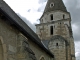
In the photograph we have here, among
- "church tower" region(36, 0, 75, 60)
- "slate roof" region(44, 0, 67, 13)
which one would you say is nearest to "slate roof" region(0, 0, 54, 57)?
"church tower" region(36, 0, 75, 60)

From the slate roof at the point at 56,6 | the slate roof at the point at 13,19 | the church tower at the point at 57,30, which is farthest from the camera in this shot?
the slate roof at the point at 56,6

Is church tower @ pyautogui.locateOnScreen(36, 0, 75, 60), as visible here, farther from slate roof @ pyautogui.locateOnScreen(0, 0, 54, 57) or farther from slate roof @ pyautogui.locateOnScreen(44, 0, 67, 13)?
slate roof @ pyautogui.locateOnScreen(0, 0, 54, 57)

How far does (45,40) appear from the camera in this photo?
28.0m

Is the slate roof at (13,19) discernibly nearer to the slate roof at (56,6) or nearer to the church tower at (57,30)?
the church tower at (57,30)

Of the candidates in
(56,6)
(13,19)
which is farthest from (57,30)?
(13,19)

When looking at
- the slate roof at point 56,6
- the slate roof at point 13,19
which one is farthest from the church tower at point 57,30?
the slate roof at point 13,19

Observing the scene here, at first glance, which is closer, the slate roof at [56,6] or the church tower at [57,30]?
the church tower at [57,30]

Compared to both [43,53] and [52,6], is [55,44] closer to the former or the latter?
[52,6]

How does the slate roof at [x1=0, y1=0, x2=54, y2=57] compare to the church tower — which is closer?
the slate roof at [x1=0, y1=0, x2=54, y2=57]

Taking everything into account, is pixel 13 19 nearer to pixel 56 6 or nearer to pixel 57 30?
pixel 57 30

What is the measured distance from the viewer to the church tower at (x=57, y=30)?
2645cm

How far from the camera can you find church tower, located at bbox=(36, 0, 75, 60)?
26.5 meters

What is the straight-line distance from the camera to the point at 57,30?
2805 cm

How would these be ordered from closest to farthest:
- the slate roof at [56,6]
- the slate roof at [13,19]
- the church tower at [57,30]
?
the slate roof at [13,19] < the church tower at [57,30] < the slate roof at [56,6]
